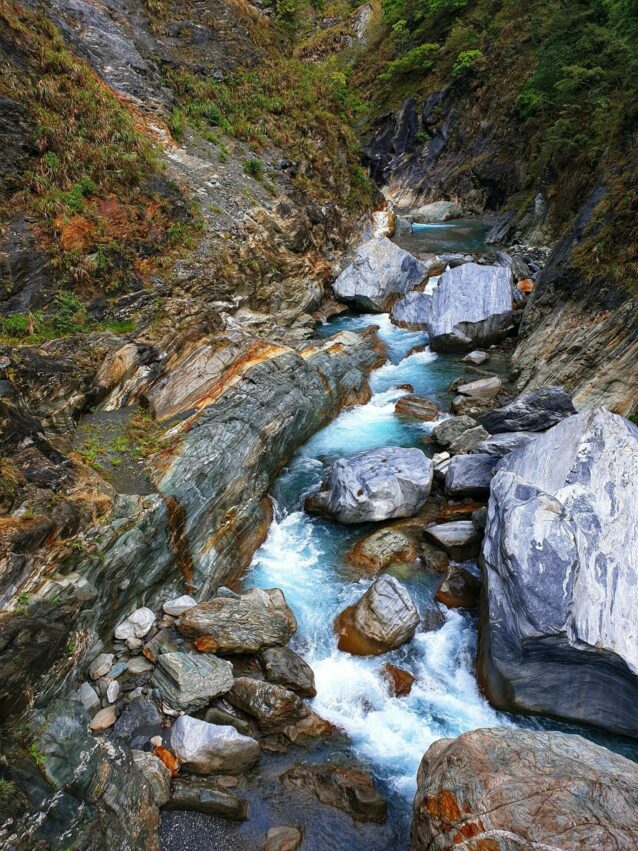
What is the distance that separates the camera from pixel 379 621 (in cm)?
858

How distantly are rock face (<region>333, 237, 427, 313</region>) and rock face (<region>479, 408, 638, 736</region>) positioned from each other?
49.5 feet

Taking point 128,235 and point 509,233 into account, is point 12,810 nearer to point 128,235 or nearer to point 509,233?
point 128,235

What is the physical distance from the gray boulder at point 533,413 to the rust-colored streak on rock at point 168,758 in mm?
10666

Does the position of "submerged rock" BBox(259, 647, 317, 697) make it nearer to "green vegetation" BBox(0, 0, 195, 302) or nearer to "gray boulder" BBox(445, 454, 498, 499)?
"gray boulder" BBox(445, 454, 498, 499)

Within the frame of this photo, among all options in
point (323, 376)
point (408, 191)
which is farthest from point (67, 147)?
point (408, 191)

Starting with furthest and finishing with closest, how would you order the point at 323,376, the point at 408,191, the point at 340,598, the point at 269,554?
the point at 408,191
the point at 323,376
the point at 269,554
the point at 340,598

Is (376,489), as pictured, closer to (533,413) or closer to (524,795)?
(533,413)

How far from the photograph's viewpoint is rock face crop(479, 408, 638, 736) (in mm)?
6977

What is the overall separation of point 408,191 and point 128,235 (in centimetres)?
3840

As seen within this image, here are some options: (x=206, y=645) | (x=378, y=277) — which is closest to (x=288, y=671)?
(x=206, y=645)

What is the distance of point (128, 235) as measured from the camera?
14562mm

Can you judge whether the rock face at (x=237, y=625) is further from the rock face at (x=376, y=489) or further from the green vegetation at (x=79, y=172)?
the green vegetation at (x=79, y=172)

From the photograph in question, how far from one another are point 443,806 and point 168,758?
12.2ft

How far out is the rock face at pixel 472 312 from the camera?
18719 millimetres
